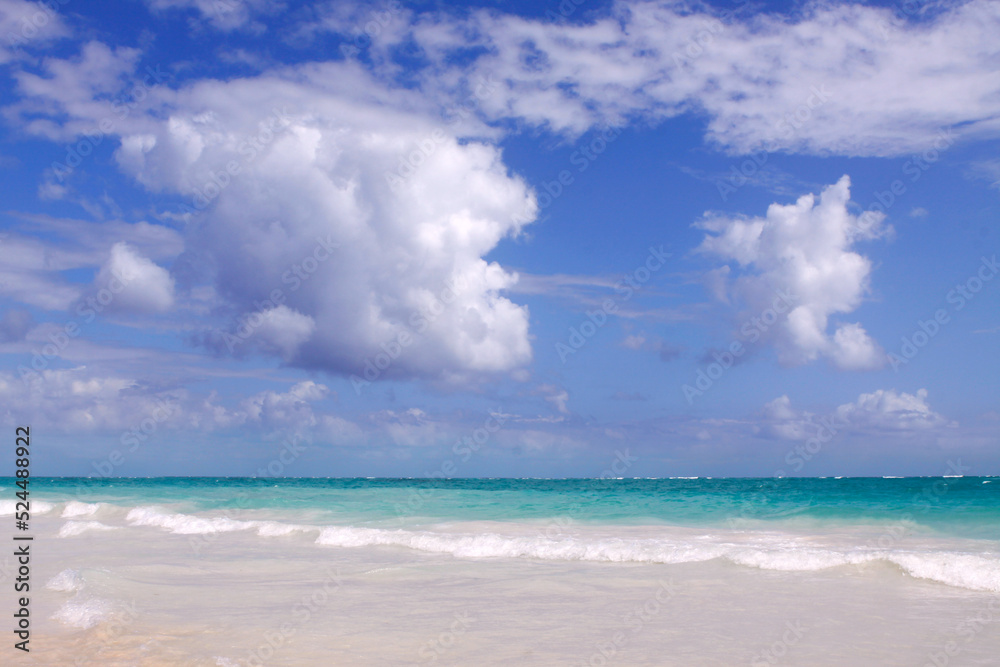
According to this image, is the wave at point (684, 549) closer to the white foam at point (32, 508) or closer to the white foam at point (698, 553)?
the white foam at point (698, 553)

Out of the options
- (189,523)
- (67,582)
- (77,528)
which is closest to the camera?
(67,582)

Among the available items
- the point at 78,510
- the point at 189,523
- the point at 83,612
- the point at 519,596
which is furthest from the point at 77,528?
the point at 519,596

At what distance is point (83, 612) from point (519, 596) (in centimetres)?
616

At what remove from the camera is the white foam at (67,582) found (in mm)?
11239

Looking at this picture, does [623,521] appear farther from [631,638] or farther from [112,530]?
[112,530]

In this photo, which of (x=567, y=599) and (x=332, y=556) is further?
(x=332, y=556)

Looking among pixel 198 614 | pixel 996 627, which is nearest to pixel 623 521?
pixel 996 627

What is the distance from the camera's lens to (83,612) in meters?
9.34

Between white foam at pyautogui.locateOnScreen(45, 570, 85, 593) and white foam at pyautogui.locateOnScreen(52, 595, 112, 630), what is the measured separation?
4.27 feet

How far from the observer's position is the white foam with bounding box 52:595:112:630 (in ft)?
29.4

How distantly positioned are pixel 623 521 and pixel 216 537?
1224 cm

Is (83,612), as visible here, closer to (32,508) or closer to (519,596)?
(519,596)

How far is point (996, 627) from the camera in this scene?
907 cm

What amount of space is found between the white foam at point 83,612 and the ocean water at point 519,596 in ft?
0.11
